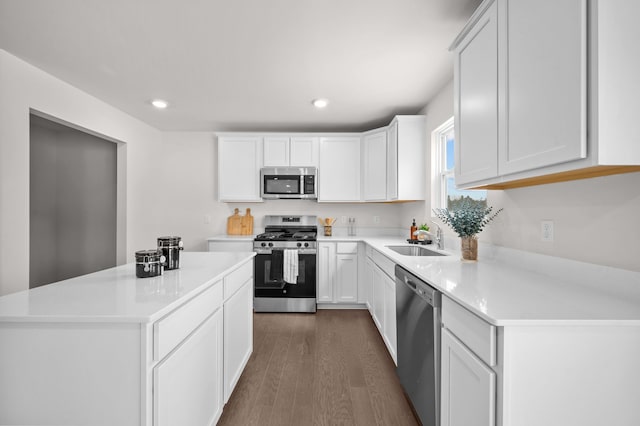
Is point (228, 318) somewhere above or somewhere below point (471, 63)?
below

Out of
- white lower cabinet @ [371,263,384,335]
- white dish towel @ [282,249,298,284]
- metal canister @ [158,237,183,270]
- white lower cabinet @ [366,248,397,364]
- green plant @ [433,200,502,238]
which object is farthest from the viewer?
white dish towel @ [282,249,298,284]

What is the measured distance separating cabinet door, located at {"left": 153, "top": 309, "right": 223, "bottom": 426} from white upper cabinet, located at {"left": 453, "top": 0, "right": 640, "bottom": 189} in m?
1.57

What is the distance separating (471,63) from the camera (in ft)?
5.65

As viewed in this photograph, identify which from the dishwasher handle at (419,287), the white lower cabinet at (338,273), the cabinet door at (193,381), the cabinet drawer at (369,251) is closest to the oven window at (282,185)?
the white lower cabinet at (338,273)

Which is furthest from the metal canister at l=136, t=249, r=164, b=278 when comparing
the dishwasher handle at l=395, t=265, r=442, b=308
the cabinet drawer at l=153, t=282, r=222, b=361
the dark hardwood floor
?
the dishwasher handle at l=395, t=265, r=442, b=308

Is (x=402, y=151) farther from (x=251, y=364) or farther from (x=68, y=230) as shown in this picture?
(x=68, y=230)

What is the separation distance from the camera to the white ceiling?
1809mm

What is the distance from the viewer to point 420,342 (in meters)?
1.69

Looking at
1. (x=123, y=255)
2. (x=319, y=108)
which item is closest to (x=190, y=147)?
(x=123, y=255)

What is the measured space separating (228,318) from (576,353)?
1645 millimetres

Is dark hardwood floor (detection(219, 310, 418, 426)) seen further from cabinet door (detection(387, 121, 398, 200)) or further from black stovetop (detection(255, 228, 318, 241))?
cabinet door (detection(387, 121, 398, 200))

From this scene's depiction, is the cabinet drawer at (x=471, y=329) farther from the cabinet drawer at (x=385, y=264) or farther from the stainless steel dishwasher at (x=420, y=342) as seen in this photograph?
the cabinet drawer at (x=385, y=264)

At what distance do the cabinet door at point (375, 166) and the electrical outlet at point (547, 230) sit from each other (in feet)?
7.26

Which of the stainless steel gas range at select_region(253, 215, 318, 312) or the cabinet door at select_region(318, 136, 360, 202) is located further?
the cabinet door at select_region(318, 136, 360, 202)
